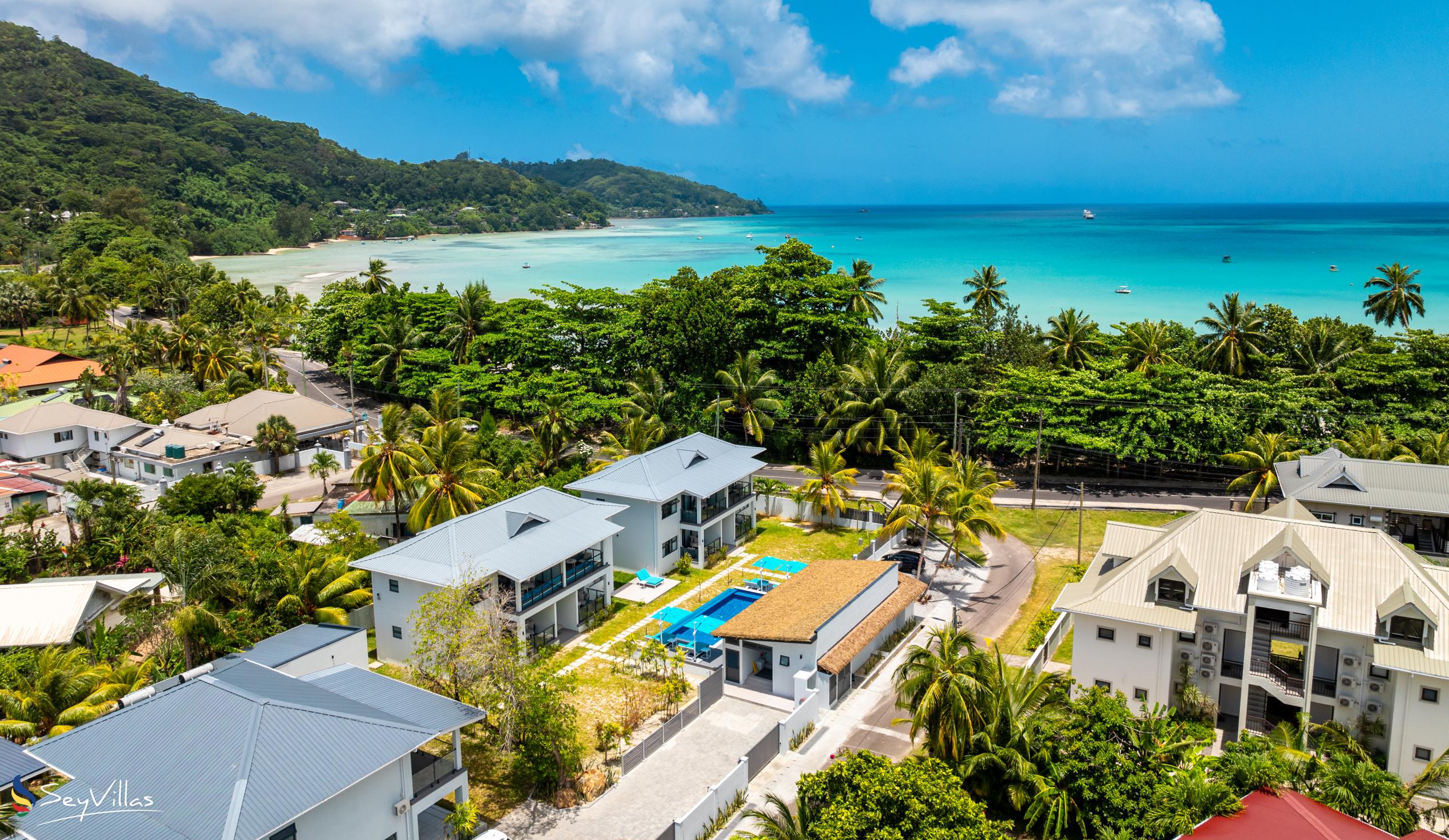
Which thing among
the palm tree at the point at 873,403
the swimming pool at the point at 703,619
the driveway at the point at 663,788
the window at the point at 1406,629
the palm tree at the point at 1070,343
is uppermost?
the palm tree at the point at 1070,343

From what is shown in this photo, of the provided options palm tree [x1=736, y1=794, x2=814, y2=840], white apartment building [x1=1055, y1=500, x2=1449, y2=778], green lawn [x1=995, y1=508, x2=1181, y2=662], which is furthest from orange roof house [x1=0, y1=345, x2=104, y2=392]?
white apartment building [x1=1055, y1=500, x2=1449, y2=778]

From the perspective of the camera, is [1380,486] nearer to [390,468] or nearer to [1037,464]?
[1037,464]

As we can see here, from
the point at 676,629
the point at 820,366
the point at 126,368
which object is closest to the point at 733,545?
the point at 676,629

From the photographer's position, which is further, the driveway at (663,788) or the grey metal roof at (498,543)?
the grey metal roof at (498,543)

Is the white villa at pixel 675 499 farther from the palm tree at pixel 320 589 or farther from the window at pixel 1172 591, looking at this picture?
the window at pixel 1172 591

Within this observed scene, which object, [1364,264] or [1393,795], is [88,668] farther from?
[1364,264]

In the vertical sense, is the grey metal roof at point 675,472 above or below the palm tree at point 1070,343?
below

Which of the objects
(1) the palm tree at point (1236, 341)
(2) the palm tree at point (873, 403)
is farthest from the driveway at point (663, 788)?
(1) the palm tree at point (1236, 341)
